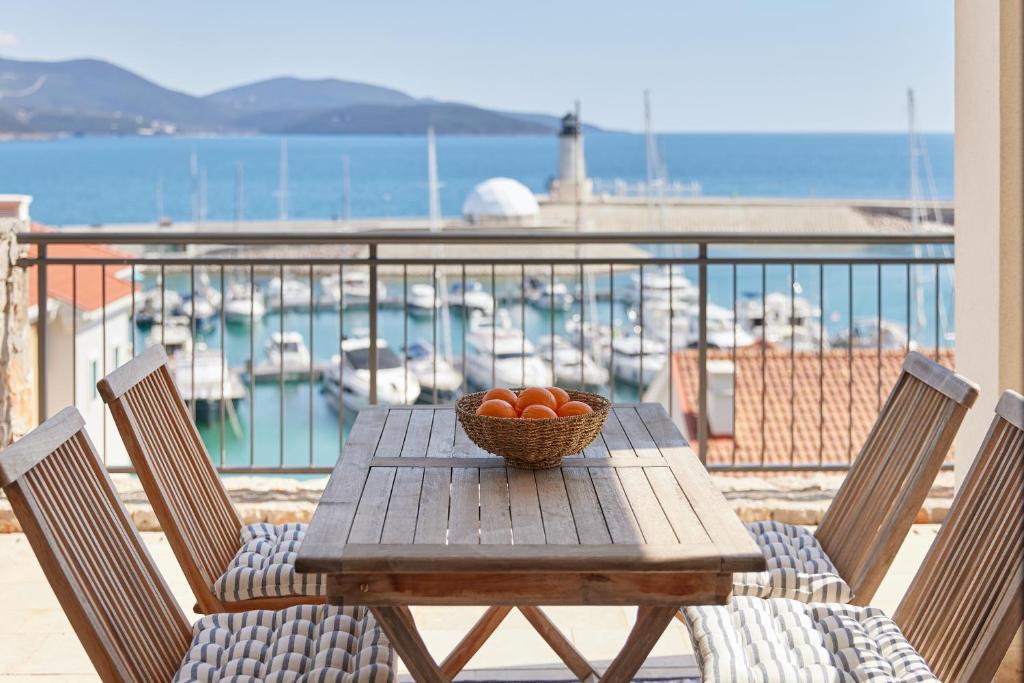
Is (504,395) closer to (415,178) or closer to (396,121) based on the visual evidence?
(415,178)

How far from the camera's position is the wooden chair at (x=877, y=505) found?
225 centimetres

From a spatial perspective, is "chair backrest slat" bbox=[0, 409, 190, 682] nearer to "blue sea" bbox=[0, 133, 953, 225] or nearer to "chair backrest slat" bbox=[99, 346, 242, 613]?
"chair backrest slat" bbox=[99, 346, 242, 613]

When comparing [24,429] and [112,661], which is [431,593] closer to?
[112,661]

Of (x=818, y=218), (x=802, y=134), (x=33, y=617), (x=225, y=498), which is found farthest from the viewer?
(x=802, y=134)

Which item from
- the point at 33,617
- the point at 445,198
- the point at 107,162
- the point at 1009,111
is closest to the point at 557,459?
the point at 1009,111

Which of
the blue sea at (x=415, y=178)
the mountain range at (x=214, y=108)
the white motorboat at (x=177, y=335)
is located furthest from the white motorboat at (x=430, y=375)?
the mountain range at (x=214, y=108)

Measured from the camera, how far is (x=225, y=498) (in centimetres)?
263

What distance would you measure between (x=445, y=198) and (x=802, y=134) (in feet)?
82.9

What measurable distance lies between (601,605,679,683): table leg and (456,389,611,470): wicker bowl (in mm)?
358

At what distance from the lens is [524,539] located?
1.70 meters

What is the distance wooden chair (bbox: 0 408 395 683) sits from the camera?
1662mm

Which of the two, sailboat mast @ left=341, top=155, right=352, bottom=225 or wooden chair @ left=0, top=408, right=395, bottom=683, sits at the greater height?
sailboat mast @ left=341, top=155, right=352, bottom=225

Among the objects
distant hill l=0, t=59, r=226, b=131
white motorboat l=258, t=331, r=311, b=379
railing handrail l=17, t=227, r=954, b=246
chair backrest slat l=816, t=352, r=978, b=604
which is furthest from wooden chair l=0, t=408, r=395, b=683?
distant hill l=0, t=59, r=226, b=131

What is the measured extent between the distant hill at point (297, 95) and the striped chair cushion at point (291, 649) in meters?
61.2
